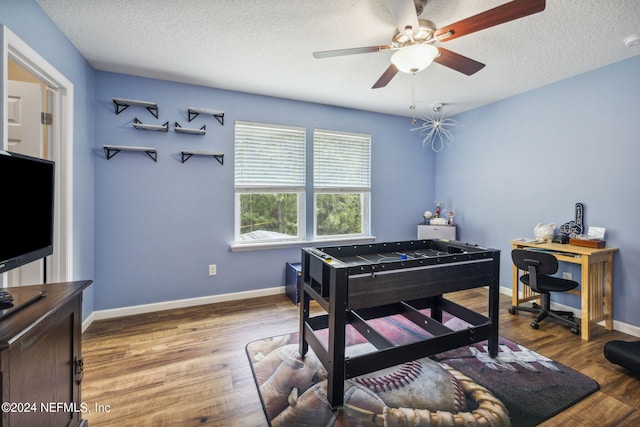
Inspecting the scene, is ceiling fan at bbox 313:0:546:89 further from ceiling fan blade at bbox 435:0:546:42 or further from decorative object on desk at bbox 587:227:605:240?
decorative object on desk at bbox 587:227:605:240

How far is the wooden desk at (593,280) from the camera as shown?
2592 millimetres

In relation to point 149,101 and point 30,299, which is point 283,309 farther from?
point 149,101

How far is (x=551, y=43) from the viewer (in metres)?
2.38

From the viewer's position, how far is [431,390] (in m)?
1.87

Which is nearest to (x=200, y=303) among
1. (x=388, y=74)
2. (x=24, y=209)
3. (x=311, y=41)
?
(x=24, y=209)

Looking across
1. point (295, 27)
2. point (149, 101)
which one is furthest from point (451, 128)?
point (149, 101)

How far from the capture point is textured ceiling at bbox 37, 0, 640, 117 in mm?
1977

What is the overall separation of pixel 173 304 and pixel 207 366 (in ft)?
4.35

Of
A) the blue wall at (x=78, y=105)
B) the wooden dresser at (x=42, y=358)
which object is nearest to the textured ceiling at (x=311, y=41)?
the blue wall at (x=78, y=105)

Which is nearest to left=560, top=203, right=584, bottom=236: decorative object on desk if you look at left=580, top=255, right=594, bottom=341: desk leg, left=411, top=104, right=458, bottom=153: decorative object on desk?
left=580, top=255, right=594, bottom=341: desk leg

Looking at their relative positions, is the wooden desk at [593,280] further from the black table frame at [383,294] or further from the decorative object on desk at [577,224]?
the black table frame at [383,294]

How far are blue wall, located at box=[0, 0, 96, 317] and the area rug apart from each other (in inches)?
71.7

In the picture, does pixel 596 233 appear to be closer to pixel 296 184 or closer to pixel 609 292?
pixel 609 292

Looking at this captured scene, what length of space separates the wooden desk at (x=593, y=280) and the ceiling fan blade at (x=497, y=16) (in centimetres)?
220
